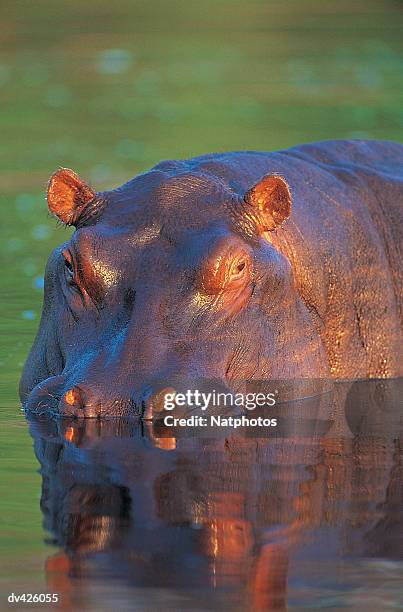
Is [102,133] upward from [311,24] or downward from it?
downward

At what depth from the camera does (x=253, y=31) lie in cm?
4038

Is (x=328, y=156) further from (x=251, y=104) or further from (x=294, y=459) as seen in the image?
(x=251, y=104)

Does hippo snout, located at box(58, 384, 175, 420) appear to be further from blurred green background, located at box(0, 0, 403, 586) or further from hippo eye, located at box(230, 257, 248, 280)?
hippo eye, located at box(230, 257, 248, 280)

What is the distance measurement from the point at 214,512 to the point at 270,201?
288cm

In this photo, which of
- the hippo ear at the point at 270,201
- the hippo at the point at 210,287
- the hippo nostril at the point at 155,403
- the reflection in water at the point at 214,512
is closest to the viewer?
the reflection in water at the point at 214,512

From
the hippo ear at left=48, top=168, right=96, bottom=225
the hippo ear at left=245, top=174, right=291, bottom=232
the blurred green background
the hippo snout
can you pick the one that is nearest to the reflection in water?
the hippo snout

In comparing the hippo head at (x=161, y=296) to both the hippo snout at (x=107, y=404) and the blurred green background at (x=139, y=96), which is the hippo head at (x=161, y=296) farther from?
the blurred green background at (x=139, y=96)

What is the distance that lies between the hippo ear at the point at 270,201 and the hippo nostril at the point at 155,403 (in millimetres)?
1484

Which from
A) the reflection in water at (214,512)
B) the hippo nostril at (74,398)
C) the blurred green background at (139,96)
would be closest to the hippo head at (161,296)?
the hippo nostril at (74,398)

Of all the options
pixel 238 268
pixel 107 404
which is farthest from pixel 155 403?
pixel 238 268

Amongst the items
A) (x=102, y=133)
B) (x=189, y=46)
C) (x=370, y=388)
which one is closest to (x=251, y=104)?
(x=102, y=133)

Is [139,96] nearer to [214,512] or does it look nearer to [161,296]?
[161,296]

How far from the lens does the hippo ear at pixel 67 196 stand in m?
9.55

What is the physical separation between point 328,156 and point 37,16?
105 feet
